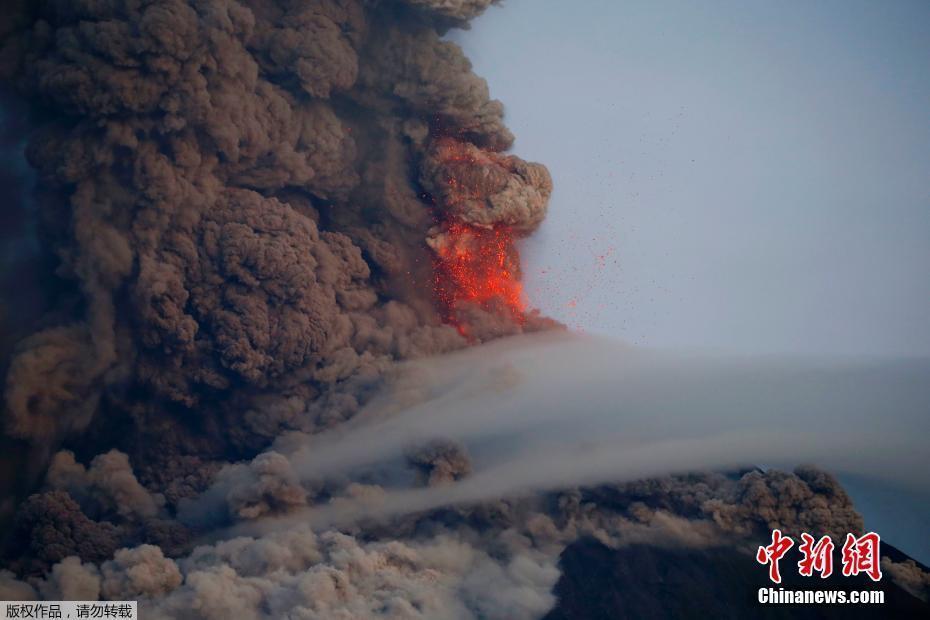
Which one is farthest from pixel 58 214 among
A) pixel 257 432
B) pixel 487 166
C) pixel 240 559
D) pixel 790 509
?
pixel 790 509

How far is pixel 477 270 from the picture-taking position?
56.4ft

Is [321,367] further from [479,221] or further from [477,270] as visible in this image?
[479,221]

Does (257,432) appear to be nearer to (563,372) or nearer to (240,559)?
(240,559)

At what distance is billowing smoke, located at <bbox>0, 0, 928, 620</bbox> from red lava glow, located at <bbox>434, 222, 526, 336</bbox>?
5cm

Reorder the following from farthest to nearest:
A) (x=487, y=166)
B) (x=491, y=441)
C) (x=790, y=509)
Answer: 1. (x=487, y=166)
2. (x=491, y=441)
3. (x=790, y=509)

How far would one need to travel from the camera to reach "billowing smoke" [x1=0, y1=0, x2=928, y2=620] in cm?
1388

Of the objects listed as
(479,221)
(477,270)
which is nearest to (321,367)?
(477,270)

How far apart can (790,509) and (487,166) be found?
8463 millimetres

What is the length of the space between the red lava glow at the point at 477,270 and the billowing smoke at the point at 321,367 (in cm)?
5

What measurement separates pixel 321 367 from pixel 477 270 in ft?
12.4

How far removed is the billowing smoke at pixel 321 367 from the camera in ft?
45.5

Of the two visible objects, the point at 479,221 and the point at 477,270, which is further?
the point at 477,270

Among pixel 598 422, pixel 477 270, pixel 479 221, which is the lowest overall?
pixel 598 422

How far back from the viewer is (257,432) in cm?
1575
